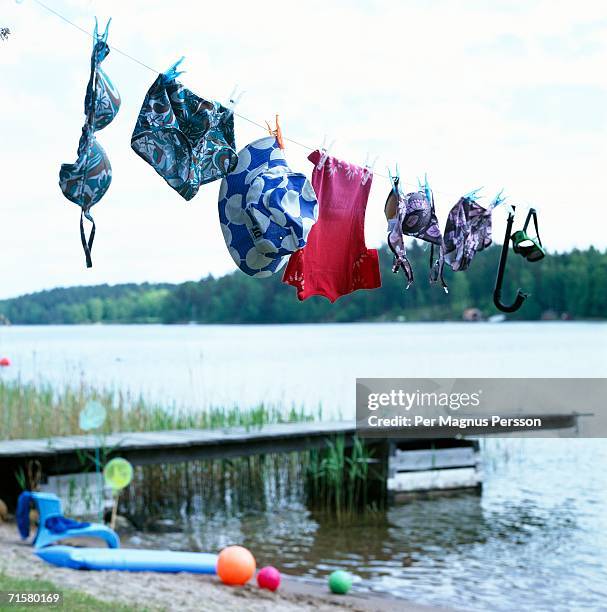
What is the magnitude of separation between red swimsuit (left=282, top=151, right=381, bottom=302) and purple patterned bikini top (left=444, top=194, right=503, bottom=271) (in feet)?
1.74

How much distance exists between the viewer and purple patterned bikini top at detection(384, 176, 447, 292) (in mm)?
4031

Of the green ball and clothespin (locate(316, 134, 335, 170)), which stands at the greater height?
clothespin (locate(316, 134, 335, 170))

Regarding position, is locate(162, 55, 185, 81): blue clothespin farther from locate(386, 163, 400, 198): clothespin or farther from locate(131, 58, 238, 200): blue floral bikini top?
locate(386, 163, 400, 198): clothespin

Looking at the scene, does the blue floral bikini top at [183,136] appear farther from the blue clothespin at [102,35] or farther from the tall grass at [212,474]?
the tall grass at [212,474]

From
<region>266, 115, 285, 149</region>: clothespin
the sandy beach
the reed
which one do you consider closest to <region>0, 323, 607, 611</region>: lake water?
the reed

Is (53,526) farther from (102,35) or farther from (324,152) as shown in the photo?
(102,35)

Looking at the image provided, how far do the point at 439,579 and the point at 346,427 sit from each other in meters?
2.48

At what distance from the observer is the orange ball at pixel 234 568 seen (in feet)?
21.0

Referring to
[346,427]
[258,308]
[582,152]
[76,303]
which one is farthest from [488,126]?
[258,308]

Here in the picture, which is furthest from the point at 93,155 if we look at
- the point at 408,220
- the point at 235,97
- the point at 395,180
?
the point at 408,220

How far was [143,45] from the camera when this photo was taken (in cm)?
343

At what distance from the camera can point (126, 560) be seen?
21.2 feet

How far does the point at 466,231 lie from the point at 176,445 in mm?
4905

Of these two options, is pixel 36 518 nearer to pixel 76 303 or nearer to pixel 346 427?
pixel 346 427
